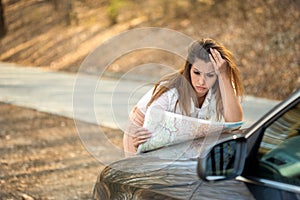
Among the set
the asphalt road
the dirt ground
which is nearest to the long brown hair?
the dirt ground

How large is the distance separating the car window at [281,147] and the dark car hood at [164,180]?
139 millimetres

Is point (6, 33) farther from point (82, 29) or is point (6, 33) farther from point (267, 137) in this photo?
point (267, 137)

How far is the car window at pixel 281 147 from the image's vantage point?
7.76 ft

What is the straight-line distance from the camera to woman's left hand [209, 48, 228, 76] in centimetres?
363

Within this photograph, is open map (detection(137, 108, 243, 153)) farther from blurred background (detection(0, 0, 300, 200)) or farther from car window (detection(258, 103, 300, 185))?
blurred background (detection(0, 0, 300, 200))

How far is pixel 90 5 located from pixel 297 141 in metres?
18.0

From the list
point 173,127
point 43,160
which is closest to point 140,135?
point 173,127

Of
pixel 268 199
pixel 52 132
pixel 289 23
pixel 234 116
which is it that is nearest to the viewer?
pixel 268 199

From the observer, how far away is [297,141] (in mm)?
2430

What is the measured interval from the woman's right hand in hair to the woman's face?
41cm

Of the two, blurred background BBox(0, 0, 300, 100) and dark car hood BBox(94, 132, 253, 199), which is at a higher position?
dark car hood BBox(94, 132, 253, 199)

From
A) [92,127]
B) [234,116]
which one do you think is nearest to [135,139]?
[234,116]

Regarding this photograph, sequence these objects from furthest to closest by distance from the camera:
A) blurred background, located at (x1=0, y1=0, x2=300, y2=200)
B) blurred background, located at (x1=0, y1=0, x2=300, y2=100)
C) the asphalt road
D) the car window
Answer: blurred background, located at (x1=0, y1=0, x2=300, y2=100) → the asphalt road → blurred background, located at (x1=0, y1=0, x2=300, y2=200) → the car window

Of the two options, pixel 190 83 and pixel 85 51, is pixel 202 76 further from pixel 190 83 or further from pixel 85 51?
pixel 85 51
